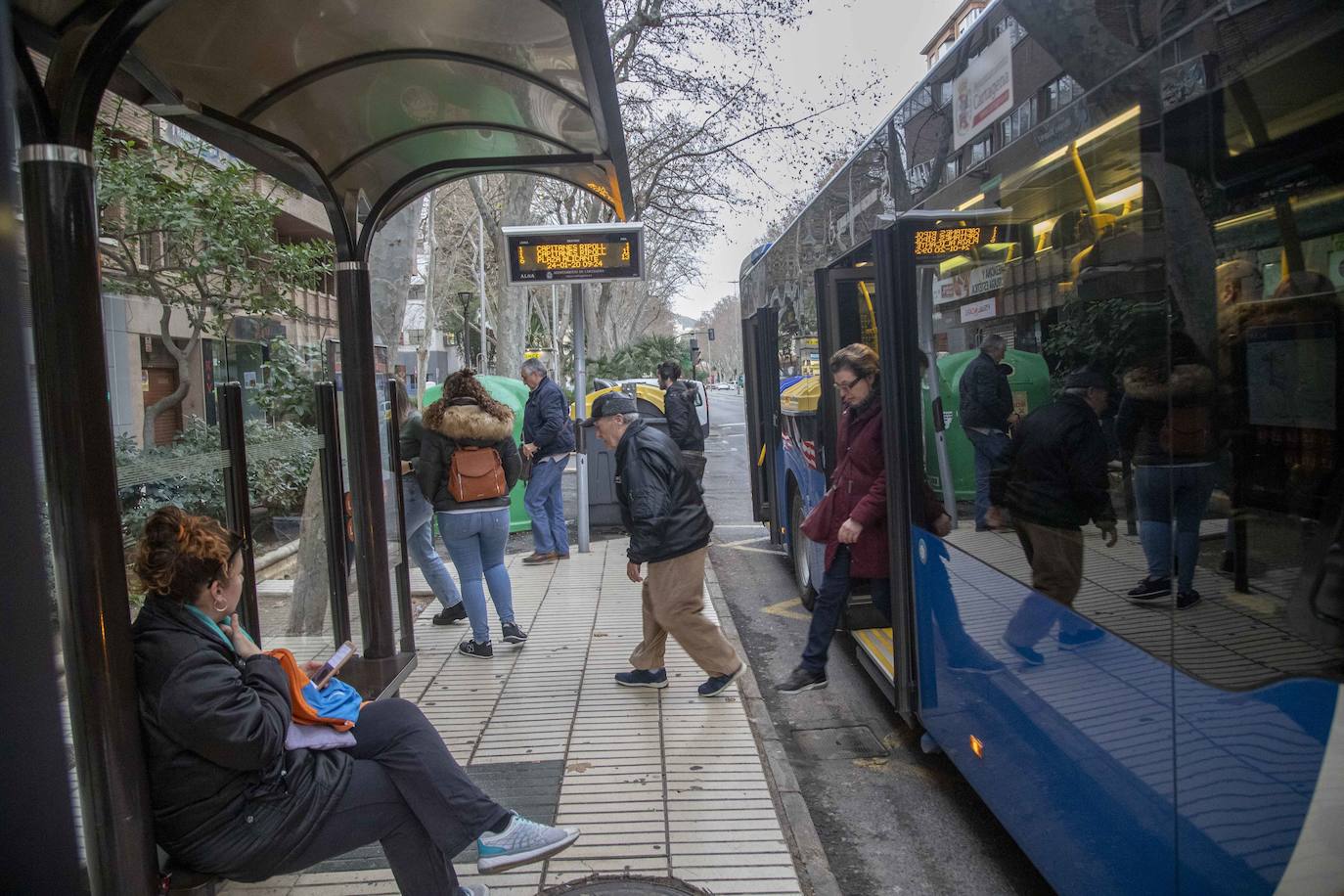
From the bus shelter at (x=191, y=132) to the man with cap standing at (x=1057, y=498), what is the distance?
6.23 feet

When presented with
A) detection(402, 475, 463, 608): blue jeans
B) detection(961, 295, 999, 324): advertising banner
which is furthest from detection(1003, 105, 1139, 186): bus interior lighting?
detection(402, 475, 463, 608): blue jeans

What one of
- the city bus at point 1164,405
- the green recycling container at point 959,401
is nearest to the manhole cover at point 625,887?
the city bus at point 1164,405

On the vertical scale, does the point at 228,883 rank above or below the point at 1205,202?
below

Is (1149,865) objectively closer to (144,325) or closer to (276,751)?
(276,751)

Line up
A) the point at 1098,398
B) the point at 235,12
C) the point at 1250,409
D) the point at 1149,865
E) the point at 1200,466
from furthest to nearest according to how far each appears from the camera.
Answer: the point at 235,12, the point at 1098,398, the point at 1149,865, the point at 1200,466, the point at 1250,409

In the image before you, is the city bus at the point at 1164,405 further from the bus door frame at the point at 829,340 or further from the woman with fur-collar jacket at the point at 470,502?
the woman with fur-collar jacket at the point at 470,502

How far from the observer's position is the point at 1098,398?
2676 millimetres

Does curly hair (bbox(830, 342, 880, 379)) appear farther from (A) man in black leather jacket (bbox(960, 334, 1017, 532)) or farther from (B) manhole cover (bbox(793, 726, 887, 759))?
(B) manhole cover (bbox(793, 726, 887, 759))

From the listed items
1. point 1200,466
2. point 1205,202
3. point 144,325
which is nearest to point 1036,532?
point 1200,466

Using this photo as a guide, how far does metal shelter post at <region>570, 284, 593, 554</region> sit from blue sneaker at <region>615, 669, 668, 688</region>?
4.16 metres

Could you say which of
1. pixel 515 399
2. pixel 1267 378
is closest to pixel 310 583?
pixel 515 399

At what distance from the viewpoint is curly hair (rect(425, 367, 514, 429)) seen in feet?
20.5

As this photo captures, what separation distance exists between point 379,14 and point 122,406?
1693 millimetres

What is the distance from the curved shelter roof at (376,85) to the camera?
11.2 ft
